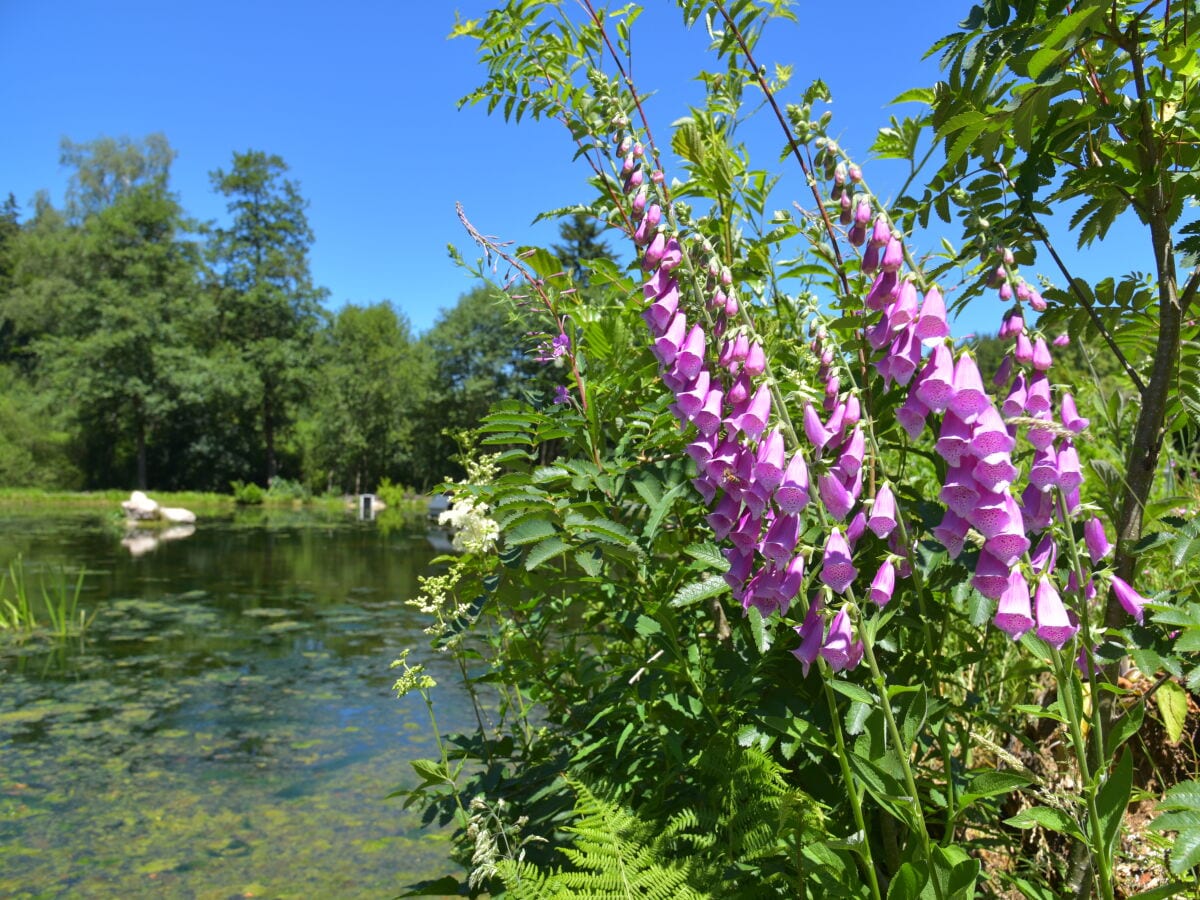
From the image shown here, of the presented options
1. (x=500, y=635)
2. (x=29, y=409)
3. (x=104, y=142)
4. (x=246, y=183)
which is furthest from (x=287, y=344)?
(x=500, y=635)

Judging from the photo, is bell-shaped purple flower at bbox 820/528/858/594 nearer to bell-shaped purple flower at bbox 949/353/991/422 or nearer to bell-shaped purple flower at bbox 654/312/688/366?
bell-shaped purple flower at bbox 949/353/991/422

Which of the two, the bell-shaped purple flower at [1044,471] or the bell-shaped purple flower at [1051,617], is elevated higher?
the bell-shaped purple flower at [1044,471]

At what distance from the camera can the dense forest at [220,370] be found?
1254 inches

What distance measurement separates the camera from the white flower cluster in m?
2.38

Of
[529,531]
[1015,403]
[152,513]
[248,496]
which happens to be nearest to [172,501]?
[248,496]

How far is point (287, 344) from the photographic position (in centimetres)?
3434

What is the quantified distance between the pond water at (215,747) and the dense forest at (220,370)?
20562 mm

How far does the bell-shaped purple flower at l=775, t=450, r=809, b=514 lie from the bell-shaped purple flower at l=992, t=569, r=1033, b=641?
279 mm

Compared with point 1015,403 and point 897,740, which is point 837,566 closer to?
point 897,740

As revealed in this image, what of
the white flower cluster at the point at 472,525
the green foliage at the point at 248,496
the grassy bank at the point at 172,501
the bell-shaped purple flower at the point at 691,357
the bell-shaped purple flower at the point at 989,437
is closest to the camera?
the bell-shaped purple flower at the point at 989,437

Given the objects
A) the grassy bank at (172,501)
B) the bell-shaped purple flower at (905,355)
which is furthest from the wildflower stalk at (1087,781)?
the grassy bank at (172,501)

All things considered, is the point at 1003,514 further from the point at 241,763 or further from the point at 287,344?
the point at 287,344

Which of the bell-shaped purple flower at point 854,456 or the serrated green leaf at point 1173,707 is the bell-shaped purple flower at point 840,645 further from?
the serrated green leaf at point 1173,707

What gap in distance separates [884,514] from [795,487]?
13cm
